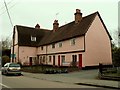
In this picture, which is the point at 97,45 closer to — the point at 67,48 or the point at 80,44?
the point at 80,44

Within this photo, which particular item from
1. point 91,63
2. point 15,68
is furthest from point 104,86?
point 91,63

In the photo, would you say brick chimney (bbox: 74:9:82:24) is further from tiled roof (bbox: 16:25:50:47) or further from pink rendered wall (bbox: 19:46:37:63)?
pink rendered wall (bbox: 19:46:37:63)

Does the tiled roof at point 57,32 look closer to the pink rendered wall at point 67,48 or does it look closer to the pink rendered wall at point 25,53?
the pink rendered wall at point 67,48

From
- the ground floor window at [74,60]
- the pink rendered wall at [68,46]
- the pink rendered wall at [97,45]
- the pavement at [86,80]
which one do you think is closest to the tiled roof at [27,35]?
the pink rendered wall at [68,46]

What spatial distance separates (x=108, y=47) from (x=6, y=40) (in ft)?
190

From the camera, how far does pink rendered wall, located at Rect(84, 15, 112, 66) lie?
40375 mm

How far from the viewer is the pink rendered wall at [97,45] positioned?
40.4m

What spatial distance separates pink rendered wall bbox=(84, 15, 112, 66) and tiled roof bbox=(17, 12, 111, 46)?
1.28 meters

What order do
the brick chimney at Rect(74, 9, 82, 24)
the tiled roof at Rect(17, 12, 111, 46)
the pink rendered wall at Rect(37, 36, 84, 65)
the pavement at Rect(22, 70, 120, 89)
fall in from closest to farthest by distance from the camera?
the pavement at Rect(22, 70, 120, 89)
the pink rendered wall at Rect(37, 36, 84, 65)
the tiled roof at Rect(17, 12, 111, 46)
the brick chimney at Rect(74, 9, 82, 24)

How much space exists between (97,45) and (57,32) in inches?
540

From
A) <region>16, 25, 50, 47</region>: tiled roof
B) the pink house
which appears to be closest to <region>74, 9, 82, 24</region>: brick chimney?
the pink house

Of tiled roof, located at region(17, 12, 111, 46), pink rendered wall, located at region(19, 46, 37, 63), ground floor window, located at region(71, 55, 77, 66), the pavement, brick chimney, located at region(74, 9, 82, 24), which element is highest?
brick chimney, located at region(74, 9, 82, 24)

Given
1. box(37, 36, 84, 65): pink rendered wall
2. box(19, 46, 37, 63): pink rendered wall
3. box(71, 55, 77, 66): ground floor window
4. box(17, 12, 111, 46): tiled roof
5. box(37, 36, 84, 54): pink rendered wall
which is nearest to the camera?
box(37, 36, 84, 54): pink rendered wall

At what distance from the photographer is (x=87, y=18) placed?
43.5 m
